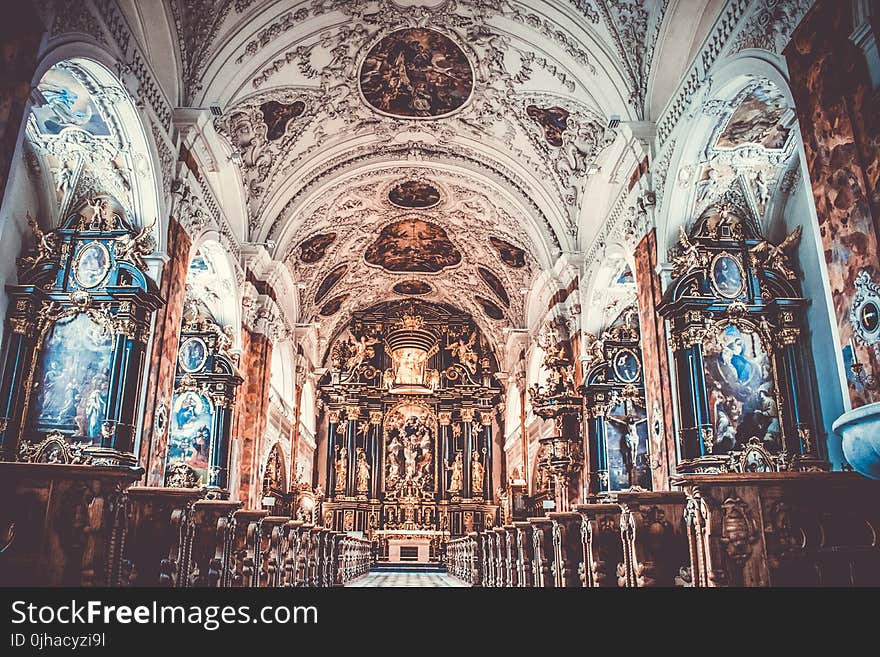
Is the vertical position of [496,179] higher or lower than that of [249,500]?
higher

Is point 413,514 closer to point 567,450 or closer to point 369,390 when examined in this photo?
point 369,390

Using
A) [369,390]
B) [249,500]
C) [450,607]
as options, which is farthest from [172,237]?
[369,390]

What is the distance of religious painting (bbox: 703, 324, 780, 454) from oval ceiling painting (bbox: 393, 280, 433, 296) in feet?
51.0

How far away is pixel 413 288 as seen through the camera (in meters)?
24.8

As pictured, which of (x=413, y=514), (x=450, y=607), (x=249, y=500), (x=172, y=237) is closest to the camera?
(x=450, y=607)

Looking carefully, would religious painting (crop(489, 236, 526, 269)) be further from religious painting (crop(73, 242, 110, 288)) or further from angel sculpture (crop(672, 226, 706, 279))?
religious painting (crop(73, 242, 110, 288))

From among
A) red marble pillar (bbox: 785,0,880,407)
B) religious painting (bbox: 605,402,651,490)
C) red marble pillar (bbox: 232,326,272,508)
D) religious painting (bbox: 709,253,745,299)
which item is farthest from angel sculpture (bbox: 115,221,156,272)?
religious painting (bbox: 605,402,651,490)

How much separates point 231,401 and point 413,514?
13.3m

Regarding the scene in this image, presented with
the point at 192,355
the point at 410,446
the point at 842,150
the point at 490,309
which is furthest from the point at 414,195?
the point at 842,150

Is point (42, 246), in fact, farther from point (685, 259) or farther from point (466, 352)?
point (466, 352)

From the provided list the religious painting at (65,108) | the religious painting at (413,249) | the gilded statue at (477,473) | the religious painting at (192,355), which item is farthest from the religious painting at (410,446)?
the religious painting at (65,108)

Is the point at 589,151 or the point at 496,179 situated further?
the point at 496,179

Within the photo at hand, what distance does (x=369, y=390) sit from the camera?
26.0 meters

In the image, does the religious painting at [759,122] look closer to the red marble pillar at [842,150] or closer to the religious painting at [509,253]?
the red marble pillar at [842,150]
